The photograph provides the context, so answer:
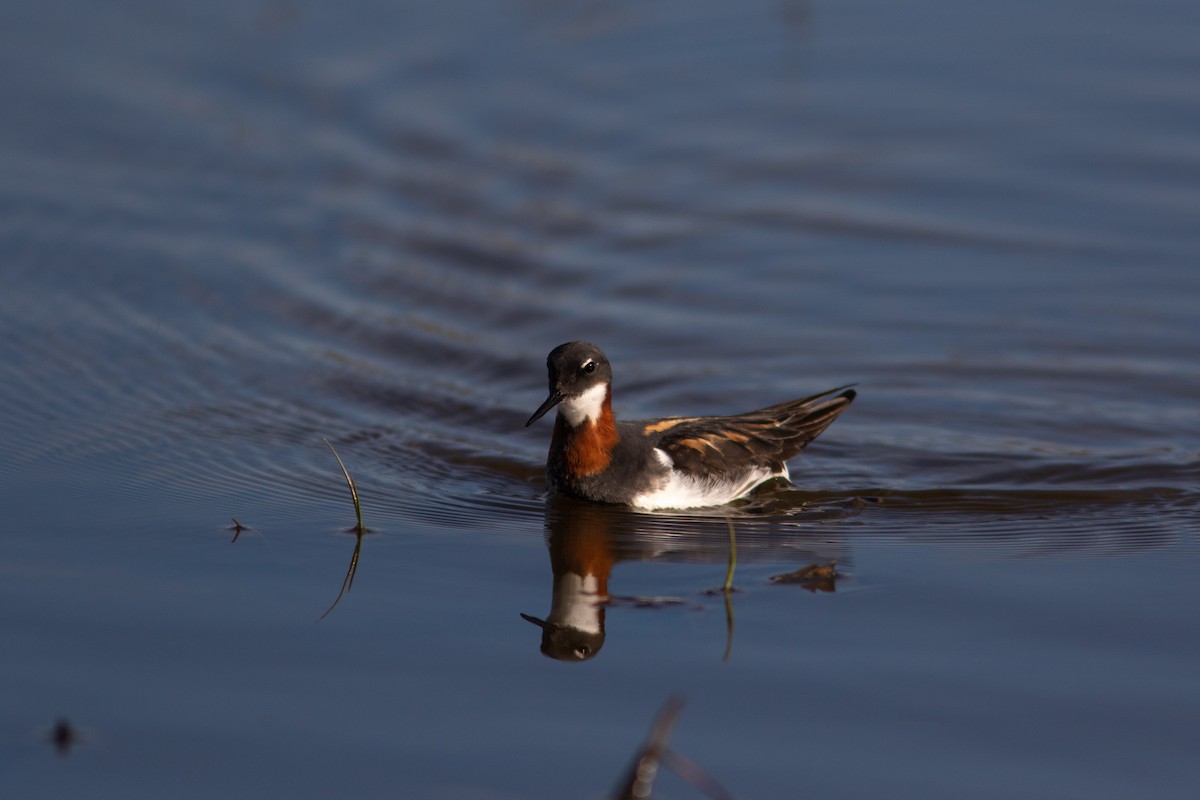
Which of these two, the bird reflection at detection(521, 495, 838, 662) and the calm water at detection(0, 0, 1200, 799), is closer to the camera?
the calm water at detection(0, 0, 1200, 799)

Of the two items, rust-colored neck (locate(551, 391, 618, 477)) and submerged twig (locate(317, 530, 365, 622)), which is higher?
rust-colored neck (locate(551, 391, 618, 477))

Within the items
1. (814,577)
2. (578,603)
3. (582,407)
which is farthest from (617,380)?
(578,603)

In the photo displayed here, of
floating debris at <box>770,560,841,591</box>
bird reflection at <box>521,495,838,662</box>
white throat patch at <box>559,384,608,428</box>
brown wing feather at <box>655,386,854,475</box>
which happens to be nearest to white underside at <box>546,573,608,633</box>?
bird reflection at <box>521,495,838,662</box>

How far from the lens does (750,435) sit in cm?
934

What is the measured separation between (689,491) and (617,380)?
6.79ft

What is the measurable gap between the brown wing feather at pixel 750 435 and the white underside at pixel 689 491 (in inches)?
2.2

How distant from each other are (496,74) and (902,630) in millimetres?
10574

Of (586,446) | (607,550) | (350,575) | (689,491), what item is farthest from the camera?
(689,491)

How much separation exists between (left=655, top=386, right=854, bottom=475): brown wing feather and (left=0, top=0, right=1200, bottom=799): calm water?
0.90ft

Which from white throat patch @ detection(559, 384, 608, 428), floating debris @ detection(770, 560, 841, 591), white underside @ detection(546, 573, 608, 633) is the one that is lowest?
white underside @ detection(546, 573, 608, 633)

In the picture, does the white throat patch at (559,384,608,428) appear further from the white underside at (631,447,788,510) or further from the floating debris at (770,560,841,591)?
the floating debris at (770,560,841,591)

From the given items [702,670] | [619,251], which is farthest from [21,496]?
[619,251]

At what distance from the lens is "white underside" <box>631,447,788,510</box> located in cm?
892

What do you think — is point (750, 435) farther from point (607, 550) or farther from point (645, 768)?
point (645, 768)
